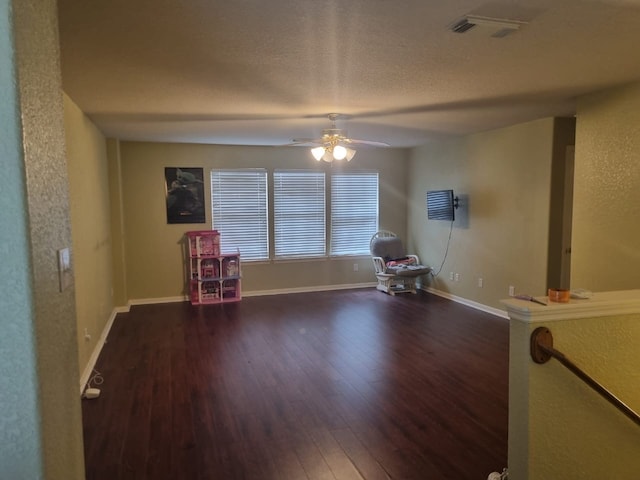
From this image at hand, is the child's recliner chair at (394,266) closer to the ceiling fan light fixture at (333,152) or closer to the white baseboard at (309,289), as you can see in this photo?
the white baseboard at (309,289)

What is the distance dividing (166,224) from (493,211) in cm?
460

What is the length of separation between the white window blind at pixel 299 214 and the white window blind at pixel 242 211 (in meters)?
0.21

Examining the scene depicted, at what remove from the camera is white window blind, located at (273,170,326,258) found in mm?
6809

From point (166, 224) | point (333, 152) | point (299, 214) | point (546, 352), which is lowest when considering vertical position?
point (546, 352)

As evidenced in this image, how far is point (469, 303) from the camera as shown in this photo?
19.6 feet

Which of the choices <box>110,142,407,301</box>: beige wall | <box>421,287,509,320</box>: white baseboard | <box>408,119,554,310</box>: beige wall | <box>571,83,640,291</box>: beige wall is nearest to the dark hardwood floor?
<box>421,287,509,320</box>: white baseboard

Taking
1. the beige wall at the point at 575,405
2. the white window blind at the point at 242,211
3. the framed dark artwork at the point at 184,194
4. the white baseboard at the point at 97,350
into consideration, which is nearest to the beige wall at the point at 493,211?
the white window blind at the point at 242,211

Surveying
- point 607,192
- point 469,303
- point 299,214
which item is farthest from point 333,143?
point 469,303

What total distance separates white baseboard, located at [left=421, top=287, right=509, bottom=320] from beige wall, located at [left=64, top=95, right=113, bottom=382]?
15.1ft

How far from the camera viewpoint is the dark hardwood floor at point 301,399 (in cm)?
242

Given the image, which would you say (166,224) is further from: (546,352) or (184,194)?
(546,352)

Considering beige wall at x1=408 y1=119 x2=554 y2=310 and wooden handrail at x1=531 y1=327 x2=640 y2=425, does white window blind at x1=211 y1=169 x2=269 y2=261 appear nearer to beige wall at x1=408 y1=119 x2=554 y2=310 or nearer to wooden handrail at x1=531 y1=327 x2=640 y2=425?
beige wall at x1=408 y1=119 x2=554 y2=310

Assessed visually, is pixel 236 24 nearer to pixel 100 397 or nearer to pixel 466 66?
pixel 466 66

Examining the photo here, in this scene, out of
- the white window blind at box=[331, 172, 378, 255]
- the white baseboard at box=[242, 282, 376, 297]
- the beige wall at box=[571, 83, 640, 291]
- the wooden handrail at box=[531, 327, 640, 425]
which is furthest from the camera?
the white window blind at box=[331, 172, 378, 255]
